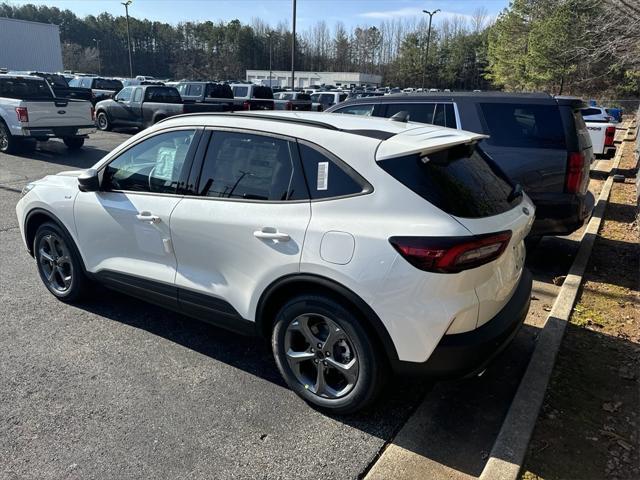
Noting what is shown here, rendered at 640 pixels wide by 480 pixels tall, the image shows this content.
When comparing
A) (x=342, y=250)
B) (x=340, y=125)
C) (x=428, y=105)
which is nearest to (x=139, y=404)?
(x=342, y=250)

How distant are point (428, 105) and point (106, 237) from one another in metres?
3.99

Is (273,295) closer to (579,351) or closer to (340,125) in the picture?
(340,125)

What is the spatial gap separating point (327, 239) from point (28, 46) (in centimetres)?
5606

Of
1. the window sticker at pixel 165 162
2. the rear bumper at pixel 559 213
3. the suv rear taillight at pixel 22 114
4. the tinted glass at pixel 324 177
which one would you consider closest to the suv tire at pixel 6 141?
the suv rear taillight at pixel 22 114

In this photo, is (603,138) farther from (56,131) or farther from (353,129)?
(56,131)

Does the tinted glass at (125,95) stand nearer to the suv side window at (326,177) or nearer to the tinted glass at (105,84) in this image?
the tinted glass at (105,84)

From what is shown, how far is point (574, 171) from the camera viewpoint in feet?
17.0

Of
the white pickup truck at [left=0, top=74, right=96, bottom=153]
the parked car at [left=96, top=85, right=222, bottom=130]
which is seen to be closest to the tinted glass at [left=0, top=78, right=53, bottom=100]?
the white pickup truck at [left=0, top=74, right=96, bottom=153]

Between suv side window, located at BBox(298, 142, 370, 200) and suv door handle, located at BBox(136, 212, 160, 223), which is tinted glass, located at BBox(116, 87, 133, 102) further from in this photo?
suv side window, located at BBox(298, 142, 370, 200)

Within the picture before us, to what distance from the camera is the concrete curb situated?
2.55 metres

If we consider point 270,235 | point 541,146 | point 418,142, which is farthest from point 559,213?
point 270,235

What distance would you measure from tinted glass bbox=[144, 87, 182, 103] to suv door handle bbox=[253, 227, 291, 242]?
51.7 feet

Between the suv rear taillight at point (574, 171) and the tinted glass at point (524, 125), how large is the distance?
0.51 feet

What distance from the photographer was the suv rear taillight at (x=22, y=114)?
12031 mm
